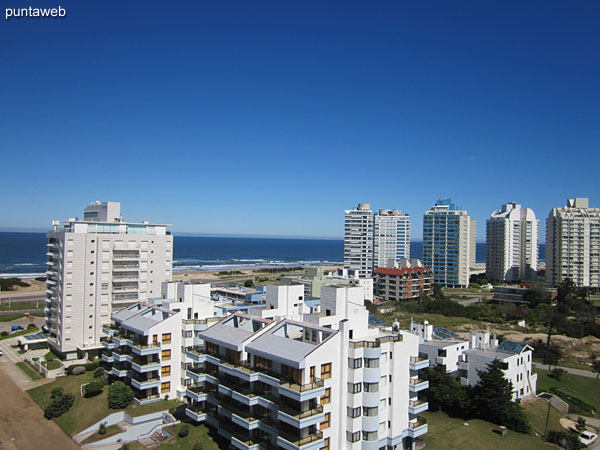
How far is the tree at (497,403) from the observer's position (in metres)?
33.5

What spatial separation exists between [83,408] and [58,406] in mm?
1859

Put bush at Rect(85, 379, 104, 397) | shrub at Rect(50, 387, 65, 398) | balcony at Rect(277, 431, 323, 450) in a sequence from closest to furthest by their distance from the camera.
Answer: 1. balcony at Rect(277, 431, 323, 450)
2. shrub at Rect(50, 387, 65, 398)
3. bush at Rect(85, 379, 104, 397)

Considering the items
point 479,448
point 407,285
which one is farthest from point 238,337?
point 407,285

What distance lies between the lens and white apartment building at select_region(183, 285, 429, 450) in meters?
24.5

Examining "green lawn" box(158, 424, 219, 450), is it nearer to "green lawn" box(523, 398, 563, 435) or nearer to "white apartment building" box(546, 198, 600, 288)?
"green lawn" box(523, 398, 563, 435)

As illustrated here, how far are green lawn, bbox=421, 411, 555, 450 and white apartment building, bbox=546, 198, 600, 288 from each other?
9294 centimetres

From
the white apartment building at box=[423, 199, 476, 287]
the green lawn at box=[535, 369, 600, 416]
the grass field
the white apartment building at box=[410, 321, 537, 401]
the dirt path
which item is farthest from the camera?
the white apartment building at box=[423, 199, 476, 287]

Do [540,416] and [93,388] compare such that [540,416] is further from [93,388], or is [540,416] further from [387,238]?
[387,238]

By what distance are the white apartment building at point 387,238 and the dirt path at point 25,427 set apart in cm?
10630

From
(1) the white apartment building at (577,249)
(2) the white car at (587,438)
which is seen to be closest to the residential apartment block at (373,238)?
(1) the white apartment building at (577,249)

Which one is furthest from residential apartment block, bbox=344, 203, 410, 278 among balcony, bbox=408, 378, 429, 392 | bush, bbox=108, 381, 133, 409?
balcony, bbox=408, 378, 429, 392

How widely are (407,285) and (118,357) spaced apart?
75743mm

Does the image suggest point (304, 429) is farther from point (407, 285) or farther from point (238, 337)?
point (407, 285)

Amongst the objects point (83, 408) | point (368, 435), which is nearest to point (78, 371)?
point (83, 408)
